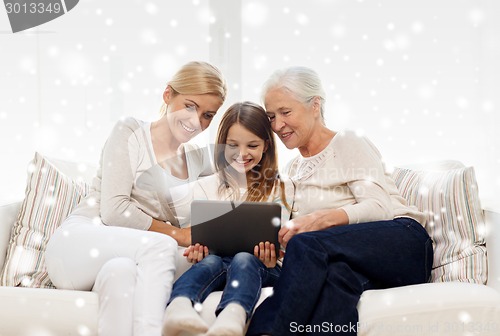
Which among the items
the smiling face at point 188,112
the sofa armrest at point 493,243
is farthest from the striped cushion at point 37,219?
the sofa armrest at point 493,243

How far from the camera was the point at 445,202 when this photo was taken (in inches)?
68.4

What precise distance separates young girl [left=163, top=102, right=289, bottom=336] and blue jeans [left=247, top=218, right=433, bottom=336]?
9cm

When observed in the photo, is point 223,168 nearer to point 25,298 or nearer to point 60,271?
point 60,271

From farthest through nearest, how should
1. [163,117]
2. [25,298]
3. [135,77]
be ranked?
[135,77], [163,117], [25,298]

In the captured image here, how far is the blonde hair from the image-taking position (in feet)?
5.79

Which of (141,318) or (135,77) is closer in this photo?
(141,318)

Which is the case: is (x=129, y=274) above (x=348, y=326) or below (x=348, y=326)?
above

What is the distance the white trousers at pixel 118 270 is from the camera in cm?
135

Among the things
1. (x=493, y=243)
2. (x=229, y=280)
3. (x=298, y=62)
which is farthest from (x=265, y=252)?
(x=298, y=62)

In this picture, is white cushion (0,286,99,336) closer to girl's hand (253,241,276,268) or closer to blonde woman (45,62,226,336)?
blonde woman (45,62,226,336)

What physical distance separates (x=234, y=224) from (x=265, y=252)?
123mm

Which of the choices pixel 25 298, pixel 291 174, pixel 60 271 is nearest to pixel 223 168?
pixel 291 174

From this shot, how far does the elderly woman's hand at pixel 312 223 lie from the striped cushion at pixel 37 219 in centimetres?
73

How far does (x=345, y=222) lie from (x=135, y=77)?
4.42 ft
